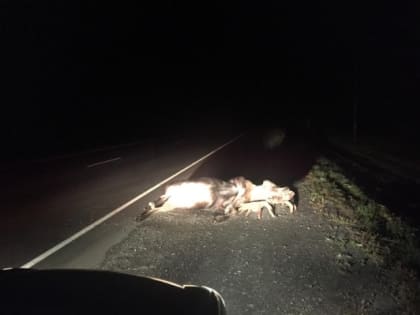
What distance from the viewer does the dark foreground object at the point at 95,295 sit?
7.88 feet

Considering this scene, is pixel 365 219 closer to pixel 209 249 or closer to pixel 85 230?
pixel 209 249

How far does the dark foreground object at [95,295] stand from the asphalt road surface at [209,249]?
71.3 inches

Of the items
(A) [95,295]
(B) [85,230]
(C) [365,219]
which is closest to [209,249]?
(B) [85,230]

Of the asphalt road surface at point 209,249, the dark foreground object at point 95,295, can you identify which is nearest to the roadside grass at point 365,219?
the asphalt road surface at point 209,249

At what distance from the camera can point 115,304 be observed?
250cm

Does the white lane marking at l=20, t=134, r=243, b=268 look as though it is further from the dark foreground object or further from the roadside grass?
the roadside grass

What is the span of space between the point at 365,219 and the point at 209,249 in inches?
126

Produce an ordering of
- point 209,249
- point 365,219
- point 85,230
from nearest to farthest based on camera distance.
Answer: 1. point 209,249
2. point 85,230
3. point 365,219

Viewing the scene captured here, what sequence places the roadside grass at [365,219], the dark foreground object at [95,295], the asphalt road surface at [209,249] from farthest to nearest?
the roadside grass at [365,219] → the asphalt road surface at [209,249] → the dark foreground object at [95,295]

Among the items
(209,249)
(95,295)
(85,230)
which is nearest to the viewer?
(95,295)

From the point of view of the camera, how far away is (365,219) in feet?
26.1

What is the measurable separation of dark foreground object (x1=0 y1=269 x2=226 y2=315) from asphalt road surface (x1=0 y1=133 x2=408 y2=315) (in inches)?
71.3

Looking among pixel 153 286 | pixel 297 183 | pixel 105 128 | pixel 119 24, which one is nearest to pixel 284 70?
pixel 119 24

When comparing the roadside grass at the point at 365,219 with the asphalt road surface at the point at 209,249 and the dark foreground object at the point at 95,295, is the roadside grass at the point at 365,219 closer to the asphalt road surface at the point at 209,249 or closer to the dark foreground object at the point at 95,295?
the asphalt road surface at the point at 209,249
